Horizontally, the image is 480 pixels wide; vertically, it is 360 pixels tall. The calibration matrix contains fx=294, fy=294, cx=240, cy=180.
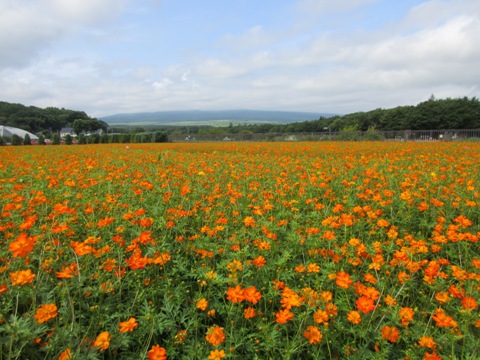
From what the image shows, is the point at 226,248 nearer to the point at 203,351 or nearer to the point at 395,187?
the point at 203,351

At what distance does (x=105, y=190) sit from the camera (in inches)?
139

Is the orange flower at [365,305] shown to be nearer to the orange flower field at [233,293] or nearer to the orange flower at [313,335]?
the orange flower field at [233,293]

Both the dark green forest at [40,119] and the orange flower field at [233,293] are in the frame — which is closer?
the orange flower field at [233,293]

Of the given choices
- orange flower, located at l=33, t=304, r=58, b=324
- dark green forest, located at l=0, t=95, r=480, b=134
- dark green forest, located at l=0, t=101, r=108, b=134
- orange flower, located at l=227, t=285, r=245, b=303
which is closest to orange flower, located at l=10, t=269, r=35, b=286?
orange flower, located at l=33, t=304, r=58, b=324

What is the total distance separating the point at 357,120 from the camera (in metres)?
66.7

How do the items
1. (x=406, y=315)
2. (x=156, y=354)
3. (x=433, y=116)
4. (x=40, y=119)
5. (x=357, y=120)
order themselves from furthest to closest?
1. (x=40, y=119)
2. (x=357, y=120)
3. (x=433, y=116)
4. (x=406, y=315)
5. (x=156, y=354)

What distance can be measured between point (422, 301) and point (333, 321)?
2.22 ft

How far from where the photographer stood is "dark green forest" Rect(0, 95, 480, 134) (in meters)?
53.5

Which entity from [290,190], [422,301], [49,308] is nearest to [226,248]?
[49,308]

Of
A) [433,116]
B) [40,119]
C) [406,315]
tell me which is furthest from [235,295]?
[40,119]

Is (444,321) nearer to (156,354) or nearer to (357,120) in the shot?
(156,354)

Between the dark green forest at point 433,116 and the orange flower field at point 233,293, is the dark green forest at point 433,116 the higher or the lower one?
the higher one

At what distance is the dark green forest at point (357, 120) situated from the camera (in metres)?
53.5

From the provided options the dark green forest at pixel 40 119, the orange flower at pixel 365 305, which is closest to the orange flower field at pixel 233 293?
the orange flower at pixel 365 305
